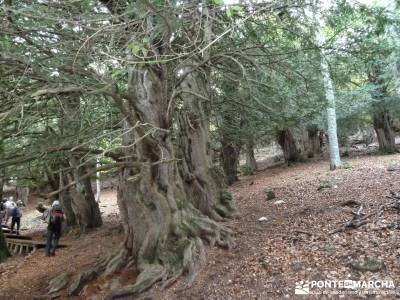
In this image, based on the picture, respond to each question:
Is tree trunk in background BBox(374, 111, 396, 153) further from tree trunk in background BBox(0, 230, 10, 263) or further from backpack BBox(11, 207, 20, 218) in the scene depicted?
backpack BBox(11, 207, 20, 218)

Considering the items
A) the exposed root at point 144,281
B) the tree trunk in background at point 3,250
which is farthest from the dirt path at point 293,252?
the tree trunk in background at point 3,250

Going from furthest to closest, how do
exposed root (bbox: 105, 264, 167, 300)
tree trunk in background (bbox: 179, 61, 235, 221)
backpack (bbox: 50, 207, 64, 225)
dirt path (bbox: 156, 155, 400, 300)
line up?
backpack (bbox: 50, 207, 64, 225) → tree trunk in background (bbox: 179, 61, 235, 221) → exposed root (bbox: 105, 264, 167, 300) → dirt path (bbox: 156, 155, 400, 300)

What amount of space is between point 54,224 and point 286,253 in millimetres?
6951

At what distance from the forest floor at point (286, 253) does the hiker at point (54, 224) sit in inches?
13.8

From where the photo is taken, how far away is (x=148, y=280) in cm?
653

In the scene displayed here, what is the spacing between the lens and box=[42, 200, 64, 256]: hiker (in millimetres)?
10469

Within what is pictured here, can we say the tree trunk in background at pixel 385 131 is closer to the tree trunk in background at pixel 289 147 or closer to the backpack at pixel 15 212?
the tree trunk in background at pixel 289 147

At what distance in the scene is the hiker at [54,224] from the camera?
1047cm

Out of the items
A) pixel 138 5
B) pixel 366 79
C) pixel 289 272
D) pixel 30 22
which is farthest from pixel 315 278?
pixel 366 79

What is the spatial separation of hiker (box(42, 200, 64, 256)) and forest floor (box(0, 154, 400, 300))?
13.8 inches

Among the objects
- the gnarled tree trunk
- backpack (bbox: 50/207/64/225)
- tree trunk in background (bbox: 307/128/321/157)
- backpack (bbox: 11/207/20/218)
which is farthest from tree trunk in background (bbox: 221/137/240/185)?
the gnarled tree trunk

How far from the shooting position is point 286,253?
247 inches

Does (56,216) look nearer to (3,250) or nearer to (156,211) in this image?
(3,250)

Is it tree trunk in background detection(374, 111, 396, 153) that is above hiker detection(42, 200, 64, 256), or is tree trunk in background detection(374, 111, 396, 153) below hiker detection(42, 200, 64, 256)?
above
